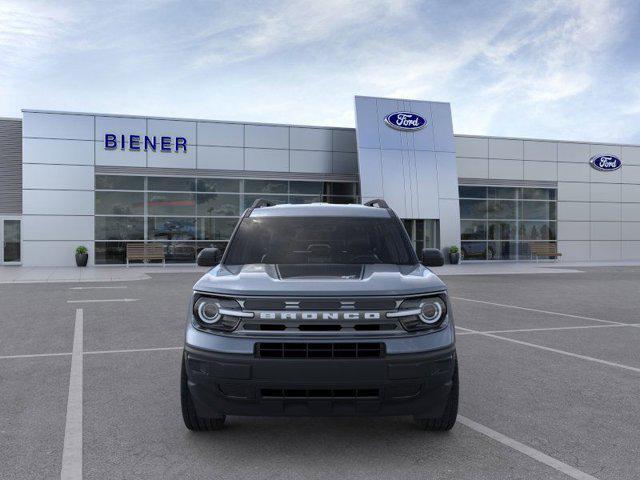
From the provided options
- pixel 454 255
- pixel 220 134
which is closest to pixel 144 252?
pixel 220 134

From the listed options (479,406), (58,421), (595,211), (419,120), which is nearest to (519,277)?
(419,120)

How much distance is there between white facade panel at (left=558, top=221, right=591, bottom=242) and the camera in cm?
3177

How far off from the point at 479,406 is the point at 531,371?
166 centimetres

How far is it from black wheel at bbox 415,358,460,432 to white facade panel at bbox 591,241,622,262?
104 ft

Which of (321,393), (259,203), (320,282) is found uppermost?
(259,203)

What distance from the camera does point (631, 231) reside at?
33188mm

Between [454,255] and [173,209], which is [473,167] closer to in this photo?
[454,255]

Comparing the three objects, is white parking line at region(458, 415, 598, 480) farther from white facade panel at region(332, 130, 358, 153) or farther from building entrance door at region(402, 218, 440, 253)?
white facade panel at region(332, 130, 358, 153)

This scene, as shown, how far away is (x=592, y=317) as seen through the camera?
1076cm

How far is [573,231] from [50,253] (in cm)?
2685

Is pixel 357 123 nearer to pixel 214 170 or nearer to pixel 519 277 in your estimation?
pixel 214 170

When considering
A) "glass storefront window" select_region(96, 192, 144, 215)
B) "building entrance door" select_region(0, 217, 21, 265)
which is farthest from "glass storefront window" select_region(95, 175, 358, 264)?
"building entrance door" select_region(0, 217, 21, 265)

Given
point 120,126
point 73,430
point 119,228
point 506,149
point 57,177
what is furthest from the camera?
point 506,149

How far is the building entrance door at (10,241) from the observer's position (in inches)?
1038
